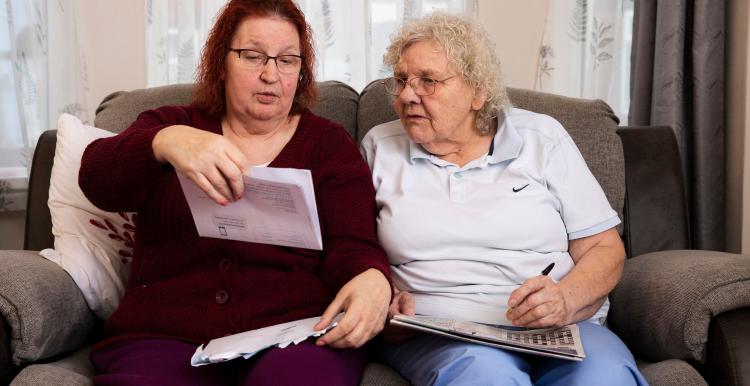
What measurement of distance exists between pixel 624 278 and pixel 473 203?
0.41 metres

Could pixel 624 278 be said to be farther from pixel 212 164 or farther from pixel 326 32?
pixel 326 32

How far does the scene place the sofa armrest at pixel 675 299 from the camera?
143 cm

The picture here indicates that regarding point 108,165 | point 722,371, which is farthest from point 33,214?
point 722,371

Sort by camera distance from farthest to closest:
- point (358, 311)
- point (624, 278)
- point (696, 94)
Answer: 1. point (696, 94)
2. point (624, 278)
3. point (358, 311)

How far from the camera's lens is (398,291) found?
1.63 metres

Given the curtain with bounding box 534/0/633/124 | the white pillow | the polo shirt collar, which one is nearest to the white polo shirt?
the polo shirt collar

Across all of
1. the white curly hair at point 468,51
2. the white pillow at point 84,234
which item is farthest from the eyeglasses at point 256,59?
the white pillow at point 84,234

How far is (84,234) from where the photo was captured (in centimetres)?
177

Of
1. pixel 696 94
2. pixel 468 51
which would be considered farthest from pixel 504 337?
pixel 696 94

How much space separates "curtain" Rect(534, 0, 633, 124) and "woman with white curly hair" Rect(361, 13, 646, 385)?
0.87 meters

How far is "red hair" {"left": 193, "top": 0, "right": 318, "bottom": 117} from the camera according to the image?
1609mm

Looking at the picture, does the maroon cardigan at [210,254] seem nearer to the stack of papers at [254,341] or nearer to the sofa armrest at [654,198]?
the stack of papers at [254,341]

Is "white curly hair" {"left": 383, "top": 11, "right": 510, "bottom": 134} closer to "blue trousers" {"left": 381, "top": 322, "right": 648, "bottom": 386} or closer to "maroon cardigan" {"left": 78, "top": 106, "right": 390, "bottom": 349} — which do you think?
"maroon cardigan" {"left": 78, "top": 106, "right": 390, "bottom": 349}

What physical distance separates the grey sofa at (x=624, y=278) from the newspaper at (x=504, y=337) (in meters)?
0.21
